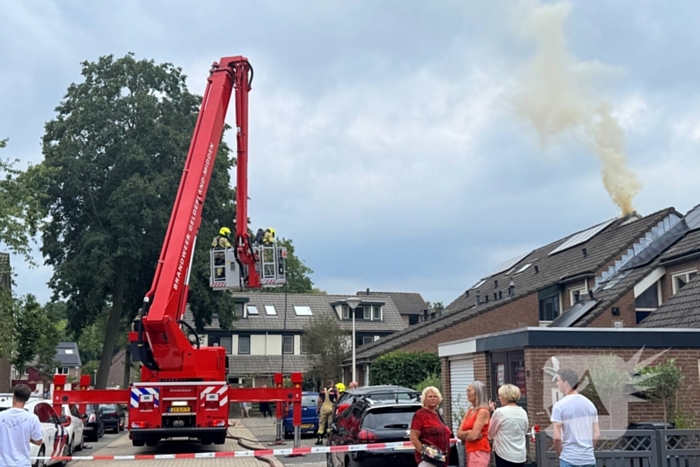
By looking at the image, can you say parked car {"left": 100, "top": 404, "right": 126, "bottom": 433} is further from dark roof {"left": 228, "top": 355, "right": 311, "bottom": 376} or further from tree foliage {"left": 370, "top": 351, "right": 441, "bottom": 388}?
dark roof {"left": 228, "top": 355, "right": 311, "bottom": 376}

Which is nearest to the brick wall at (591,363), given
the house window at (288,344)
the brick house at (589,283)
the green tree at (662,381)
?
the green tree at (662,381)

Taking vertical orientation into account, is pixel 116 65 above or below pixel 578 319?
above

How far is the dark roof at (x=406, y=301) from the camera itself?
65.7m

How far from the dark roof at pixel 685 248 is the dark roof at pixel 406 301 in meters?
41.6

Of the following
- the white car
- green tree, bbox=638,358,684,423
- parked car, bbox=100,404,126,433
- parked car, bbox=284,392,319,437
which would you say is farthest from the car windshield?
parked car, bbox=100,404,126,433

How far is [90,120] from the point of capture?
36.4m

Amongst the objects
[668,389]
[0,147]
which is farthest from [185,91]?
[668,389]

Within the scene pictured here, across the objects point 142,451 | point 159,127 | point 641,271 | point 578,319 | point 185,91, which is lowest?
point 142,451

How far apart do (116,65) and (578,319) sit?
26.1 metres

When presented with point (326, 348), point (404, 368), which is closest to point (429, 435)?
point (404, 368)

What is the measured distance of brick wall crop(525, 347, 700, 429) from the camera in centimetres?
1386

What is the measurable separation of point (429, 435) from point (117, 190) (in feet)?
97.4

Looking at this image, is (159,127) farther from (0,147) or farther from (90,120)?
(0,147)

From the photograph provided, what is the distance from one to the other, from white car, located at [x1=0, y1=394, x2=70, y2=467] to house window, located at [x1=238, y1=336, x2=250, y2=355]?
128 feet
